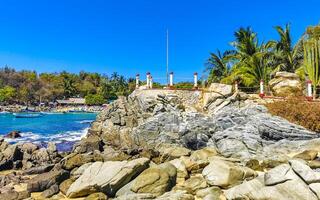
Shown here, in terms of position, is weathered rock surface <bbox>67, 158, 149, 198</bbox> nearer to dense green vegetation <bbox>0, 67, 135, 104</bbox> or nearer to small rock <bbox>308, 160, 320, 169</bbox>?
small rock <bbox>308, 160, 320, 169</bbox>

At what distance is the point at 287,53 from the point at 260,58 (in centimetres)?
365

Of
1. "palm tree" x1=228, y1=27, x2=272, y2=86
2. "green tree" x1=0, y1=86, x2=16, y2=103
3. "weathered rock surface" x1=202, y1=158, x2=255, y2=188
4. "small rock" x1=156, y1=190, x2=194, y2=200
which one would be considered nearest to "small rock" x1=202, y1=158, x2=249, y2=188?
"weathered rock surface" x1=202, y1=158, x2=255, y2=188

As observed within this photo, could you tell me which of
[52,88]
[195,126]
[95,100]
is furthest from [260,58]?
[52,88]

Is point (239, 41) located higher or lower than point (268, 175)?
higher

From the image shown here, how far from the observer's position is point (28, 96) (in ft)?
325

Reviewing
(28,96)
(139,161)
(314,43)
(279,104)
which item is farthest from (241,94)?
(28,96)

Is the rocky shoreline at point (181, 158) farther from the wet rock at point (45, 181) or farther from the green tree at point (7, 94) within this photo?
the green tree at point (7, 94)

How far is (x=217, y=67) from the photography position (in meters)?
33.2

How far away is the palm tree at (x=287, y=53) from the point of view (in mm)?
26141

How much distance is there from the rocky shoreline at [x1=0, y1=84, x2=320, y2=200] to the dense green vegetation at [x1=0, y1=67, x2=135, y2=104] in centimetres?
6949

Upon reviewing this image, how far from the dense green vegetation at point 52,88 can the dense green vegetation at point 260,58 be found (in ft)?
212

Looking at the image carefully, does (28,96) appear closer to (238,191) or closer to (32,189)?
(32,189)

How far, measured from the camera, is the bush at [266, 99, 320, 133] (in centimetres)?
1466

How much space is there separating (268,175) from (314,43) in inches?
540
